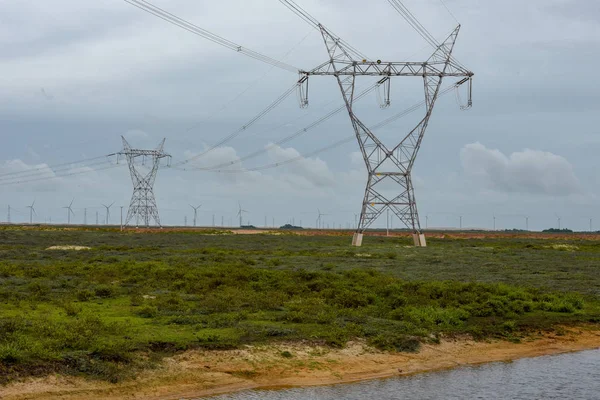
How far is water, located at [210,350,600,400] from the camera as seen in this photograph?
21703 millimetres

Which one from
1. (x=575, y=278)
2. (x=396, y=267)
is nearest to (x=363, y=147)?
(x=396, y=267)

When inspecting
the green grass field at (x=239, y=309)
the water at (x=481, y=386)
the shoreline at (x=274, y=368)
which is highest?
the green grass field at (x=239, y=309)

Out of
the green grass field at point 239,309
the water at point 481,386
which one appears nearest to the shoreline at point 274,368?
the green grass field at point 239,309

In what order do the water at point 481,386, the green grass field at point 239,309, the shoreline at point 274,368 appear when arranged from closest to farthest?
the shoreline at point 274,368, the water at point 481,386, the green grass field at point 239,309

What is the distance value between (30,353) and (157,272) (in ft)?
82.1

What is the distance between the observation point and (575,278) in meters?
49.2

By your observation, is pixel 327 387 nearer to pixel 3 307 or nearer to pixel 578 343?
pixel 578 343

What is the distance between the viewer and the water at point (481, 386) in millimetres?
21703

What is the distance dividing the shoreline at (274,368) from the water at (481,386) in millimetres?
694

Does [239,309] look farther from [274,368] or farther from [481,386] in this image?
[481,386]

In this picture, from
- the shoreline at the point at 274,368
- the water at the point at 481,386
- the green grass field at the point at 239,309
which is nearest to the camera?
the shoreline at the point at 274,368

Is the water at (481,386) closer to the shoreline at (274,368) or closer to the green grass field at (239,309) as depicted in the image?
the shoreline at (274,368)

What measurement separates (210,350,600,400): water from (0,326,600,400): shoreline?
69 cm

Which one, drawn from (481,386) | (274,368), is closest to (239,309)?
(274,368)
